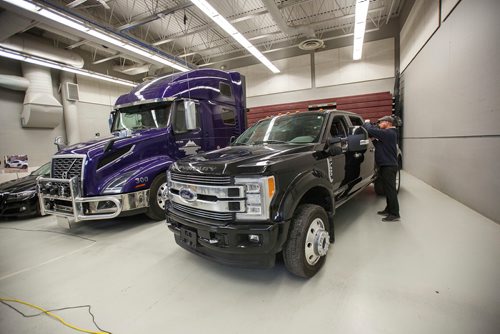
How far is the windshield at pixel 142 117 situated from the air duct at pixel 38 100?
6039 mm

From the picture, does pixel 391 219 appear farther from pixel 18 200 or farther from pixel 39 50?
pixel 39 50

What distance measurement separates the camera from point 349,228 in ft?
9.86

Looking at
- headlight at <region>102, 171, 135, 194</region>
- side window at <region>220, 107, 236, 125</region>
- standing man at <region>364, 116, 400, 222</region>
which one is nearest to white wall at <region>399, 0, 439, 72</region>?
standing man at <region>364, 116, 400, 222</region>

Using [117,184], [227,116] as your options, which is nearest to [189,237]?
[117,184]

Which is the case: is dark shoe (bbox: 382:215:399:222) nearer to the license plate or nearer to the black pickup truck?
the black pickup truck

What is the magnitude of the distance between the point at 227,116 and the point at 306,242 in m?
3.66

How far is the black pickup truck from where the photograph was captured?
1.70 m

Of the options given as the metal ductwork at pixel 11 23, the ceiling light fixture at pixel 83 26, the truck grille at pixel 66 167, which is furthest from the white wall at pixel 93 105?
the truck grille at pixel 66 167

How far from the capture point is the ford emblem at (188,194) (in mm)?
1993

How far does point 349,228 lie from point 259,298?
1.78 m

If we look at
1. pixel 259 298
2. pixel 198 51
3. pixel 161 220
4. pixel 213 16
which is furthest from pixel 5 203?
pixel 198 51

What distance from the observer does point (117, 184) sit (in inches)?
125

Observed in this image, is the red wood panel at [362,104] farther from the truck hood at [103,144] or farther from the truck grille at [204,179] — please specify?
the truck grille at [204,179]

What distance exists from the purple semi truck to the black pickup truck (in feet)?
4.39
